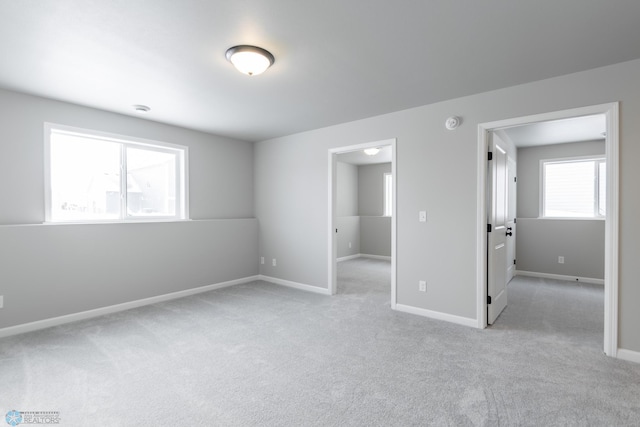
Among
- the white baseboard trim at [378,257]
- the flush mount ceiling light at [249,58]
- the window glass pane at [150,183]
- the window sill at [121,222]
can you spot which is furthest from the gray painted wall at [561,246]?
the window glass pane at [150,183]

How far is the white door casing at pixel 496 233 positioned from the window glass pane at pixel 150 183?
424 cm

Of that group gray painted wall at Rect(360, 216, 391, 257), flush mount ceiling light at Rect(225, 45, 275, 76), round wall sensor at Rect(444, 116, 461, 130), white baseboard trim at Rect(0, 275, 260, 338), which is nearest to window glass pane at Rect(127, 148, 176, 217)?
white baseboard trim at Rect(0, 275, 260, 338)

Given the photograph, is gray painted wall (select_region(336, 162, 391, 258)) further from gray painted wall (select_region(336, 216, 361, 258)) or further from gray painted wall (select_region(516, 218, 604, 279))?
gray painted wall (select_region(516, 218, 604, 279))

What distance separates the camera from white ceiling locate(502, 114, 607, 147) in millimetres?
4191

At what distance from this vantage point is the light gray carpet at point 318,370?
1908 mm

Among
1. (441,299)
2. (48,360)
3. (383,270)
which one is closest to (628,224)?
(441,299)

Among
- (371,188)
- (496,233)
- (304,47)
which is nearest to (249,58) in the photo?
(304,47)

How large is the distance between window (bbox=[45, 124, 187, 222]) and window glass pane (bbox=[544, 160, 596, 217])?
20.9ft

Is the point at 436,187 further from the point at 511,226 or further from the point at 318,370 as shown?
the point at 511,226

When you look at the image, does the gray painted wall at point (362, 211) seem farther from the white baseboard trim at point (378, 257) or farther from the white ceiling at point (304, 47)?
the white ceiling at point (304, 47)

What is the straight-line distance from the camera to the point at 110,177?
158 inches

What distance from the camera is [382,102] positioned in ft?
11.6

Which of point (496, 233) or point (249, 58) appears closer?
point (249, 58)

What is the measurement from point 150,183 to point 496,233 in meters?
4.52
